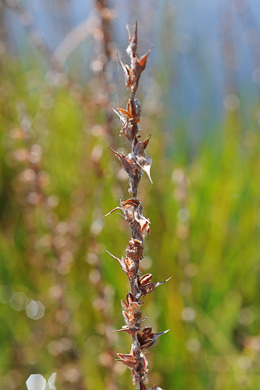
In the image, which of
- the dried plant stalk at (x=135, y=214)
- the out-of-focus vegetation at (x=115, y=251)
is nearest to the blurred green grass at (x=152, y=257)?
the out-of-focus vegetation at (x=115, y=251)

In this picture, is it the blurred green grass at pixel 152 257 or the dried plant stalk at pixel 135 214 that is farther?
the blurred green grass at pixel 152 257

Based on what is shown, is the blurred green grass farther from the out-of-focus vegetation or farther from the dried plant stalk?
the dried plant stalk

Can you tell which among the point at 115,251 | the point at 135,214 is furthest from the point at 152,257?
the point at 135,214

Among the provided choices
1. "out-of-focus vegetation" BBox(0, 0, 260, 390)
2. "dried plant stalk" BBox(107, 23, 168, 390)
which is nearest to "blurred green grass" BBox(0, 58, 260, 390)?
"out-of-focus vegetation" BBox(0, 0, 260, 390)

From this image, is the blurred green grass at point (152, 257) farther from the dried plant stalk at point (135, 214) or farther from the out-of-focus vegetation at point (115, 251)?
the dried plant stalk at point (135, 214)

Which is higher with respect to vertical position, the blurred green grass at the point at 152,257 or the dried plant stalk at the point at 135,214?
the blurred green grass at the point at 152,257

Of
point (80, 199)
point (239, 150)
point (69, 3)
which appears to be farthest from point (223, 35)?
point (80, 199)

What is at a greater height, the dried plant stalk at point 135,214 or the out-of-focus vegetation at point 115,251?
the out-of-focus vegetation at point 115,251
